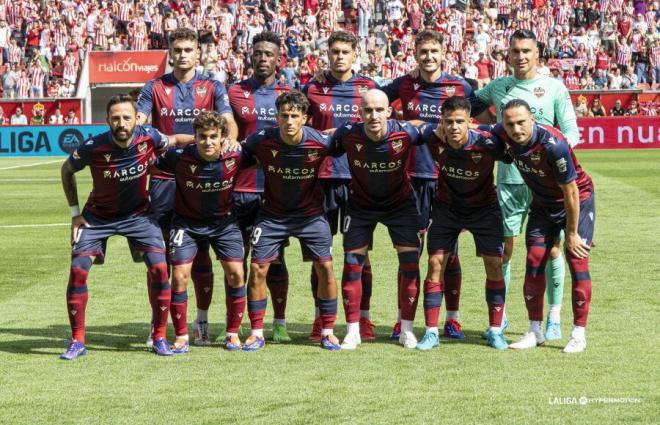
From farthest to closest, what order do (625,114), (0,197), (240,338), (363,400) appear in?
(625,114), (0,197), (240,338), (363,400)

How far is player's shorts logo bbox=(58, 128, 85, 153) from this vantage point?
33553 mm

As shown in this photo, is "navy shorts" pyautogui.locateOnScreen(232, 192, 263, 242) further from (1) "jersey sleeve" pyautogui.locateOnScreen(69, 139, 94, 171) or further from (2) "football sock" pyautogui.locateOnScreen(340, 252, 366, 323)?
(1) "jersey sleeve" pyautogui.locateOnScreen(69, 139, 94, 171)

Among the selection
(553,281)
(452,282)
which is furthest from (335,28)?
(553,281)

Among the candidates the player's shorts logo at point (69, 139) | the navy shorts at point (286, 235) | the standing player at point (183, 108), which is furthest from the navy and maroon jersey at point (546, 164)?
the player's shorts logo at point (69, 139)

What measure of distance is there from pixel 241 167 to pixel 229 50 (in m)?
29.9

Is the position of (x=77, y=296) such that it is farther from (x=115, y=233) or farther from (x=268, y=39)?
(x=268, y=39)

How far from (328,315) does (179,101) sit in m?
2.17

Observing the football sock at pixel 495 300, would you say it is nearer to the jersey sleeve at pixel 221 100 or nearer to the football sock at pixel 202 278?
the football sock at pixel 202 278

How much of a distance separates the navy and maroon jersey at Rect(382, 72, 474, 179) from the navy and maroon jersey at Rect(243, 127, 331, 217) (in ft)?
3.15

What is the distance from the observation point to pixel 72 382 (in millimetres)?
7082

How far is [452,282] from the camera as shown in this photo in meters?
8.73

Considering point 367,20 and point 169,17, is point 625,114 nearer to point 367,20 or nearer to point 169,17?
point 367,20

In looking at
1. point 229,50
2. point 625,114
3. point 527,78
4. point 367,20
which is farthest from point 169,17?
point 527,78

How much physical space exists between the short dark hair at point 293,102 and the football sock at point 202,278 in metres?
1.40
